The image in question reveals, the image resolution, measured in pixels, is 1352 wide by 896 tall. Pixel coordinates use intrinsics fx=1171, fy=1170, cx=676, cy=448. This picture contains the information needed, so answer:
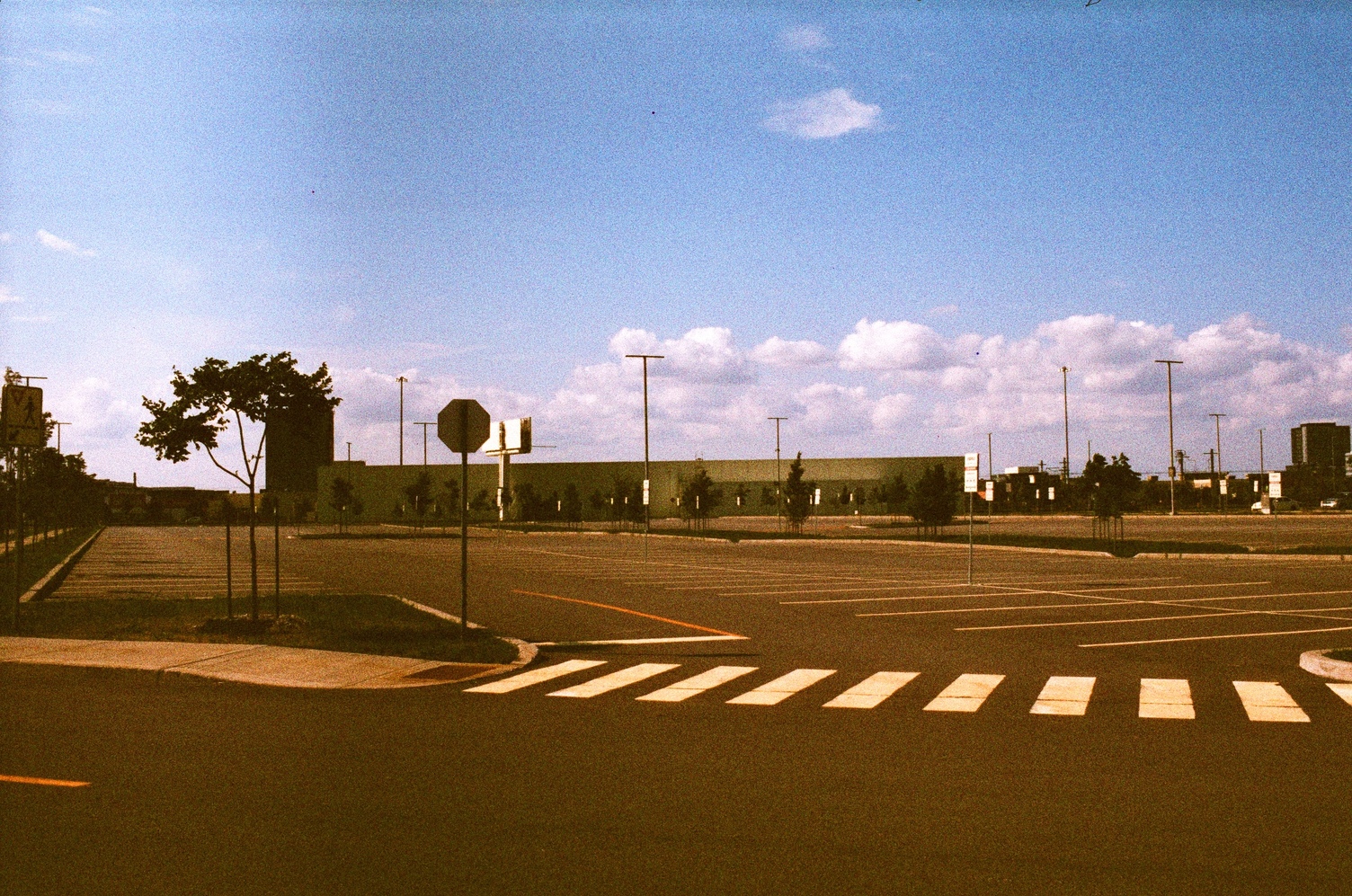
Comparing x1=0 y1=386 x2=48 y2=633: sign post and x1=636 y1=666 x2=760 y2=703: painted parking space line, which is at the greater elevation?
x1=0 y1=386 x2=48 y2=633: sign post

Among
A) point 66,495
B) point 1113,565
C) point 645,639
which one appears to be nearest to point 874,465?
point 66,495

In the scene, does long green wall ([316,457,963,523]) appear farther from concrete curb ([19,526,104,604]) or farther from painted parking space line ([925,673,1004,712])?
painted parking space line ([925,673,1004,712])

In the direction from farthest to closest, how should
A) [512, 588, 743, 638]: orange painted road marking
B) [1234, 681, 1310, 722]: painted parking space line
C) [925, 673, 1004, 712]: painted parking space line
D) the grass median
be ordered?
[512, 588, 743, 638]: orange painted road marking < the grass median < [925, 673, 1004, 712]: painted parking space line < [1234, 681, 1310, 722]: painted parking space line

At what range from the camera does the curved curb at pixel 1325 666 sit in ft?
40.1

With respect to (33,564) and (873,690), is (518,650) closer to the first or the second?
(873,690)

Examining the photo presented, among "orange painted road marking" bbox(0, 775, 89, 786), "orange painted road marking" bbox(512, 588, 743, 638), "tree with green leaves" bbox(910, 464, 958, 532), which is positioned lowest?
"orange painted road marking" bbox(512, 588, 743, 638)

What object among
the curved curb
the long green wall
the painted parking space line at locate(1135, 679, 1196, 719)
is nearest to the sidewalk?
the painted parking space line at locate(1135, 679, 1196, 719)

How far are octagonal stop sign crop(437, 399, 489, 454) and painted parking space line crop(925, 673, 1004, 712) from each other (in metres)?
6.58

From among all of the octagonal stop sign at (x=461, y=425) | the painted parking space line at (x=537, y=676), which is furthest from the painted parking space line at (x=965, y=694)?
the octagonal stop sign at (x=461, y=425)

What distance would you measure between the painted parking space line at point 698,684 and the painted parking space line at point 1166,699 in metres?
4.06

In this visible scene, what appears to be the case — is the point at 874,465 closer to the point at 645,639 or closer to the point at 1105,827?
the point at 645,639

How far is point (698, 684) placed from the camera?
39.5 ft

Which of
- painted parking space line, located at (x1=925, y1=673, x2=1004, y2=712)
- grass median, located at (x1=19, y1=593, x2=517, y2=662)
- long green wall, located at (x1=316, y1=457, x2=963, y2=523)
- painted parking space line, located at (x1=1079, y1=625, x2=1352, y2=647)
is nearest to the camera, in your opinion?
painted parking space line, located at (x1=925, y1=673, x2=1004, y2=712)

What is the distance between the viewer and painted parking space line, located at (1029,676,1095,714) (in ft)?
33.8
